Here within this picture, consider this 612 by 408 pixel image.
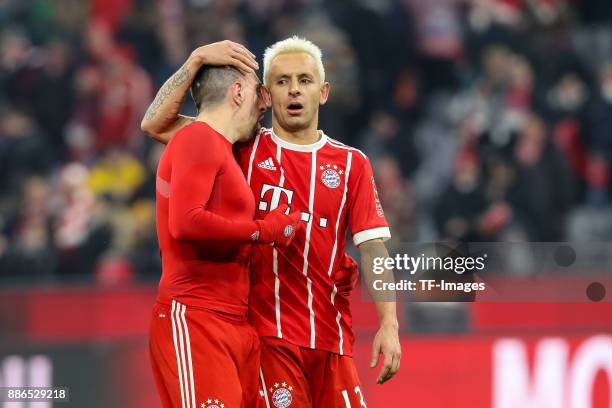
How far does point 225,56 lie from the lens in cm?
444

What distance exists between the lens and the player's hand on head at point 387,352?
448 centimetres

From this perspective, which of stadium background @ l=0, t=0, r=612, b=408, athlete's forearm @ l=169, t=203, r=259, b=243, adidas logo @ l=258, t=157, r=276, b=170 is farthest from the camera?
stadium background @ l=0, t=0, r=612, b=408

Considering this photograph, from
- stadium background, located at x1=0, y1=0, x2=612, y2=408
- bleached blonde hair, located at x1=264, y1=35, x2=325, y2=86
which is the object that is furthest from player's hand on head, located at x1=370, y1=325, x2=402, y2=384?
stadium background, located at x1=0, y1=0, x2=612, y2=408

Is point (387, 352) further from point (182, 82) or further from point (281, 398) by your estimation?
point (182, 82)

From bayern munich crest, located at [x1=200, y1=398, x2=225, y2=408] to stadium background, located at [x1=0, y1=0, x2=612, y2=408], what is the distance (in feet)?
A: 7.58

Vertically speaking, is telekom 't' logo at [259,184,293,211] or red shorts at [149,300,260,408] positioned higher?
telekom 't' logo at [259,184,293,211]

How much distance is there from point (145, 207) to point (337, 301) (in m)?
4.70

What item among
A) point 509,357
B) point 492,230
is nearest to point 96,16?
point 492,230

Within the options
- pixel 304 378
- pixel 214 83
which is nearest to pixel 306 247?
pixel 304 378

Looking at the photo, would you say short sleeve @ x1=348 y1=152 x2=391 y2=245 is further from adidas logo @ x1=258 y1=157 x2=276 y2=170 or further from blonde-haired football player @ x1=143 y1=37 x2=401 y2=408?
adidas logo @ x1=258 y1=157 x2=276 y2=170

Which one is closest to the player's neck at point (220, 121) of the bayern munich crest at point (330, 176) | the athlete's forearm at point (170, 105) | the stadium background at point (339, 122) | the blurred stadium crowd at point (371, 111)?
the athlete's forearm at point (170, 105)

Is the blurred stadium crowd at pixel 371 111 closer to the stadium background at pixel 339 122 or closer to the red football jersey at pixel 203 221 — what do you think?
the stadium background at pixel 339 122

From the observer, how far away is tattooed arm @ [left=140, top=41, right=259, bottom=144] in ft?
14.6

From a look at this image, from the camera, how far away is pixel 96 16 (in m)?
11.2
